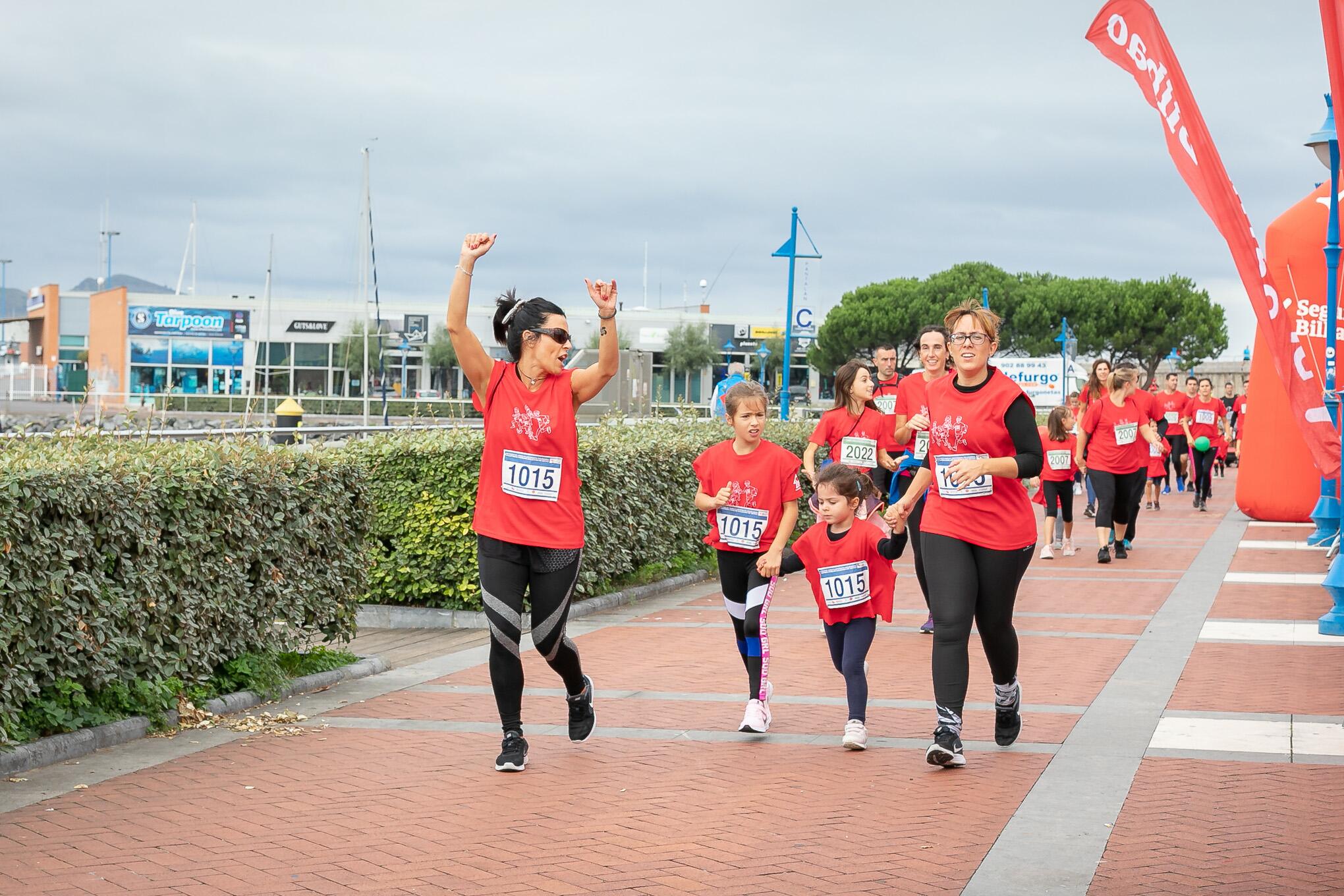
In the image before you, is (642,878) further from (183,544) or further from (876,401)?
(876,401)

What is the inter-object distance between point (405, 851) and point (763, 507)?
2.62 meters

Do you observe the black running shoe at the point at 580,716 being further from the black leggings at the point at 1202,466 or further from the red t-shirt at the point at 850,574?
the black leggings at the point at 1202,466

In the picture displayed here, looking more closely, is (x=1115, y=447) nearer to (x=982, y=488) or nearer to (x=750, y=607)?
(x=750, y=607)

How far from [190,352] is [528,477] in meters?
74.7

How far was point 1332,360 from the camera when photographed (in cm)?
1587

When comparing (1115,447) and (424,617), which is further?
(1115,447)

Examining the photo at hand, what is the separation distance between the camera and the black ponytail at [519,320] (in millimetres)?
6105

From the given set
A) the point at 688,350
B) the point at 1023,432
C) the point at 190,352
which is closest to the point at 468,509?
the point at 1023,432

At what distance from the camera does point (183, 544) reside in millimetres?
6941

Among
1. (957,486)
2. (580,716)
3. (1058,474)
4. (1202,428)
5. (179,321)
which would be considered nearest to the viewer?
(957,486)

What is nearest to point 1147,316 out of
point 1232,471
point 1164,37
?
point 1232,471

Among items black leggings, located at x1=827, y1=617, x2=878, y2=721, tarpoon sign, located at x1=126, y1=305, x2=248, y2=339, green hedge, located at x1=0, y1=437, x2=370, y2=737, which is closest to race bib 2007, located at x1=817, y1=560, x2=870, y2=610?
black leggings, located at x1=827, y1=617, x2=878, y2=721

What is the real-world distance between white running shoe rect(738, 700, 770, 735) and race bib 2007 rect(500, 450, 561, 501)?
1505 millimetres

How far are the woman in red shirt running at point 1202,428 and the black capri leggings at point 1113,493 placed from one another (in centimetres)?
796
